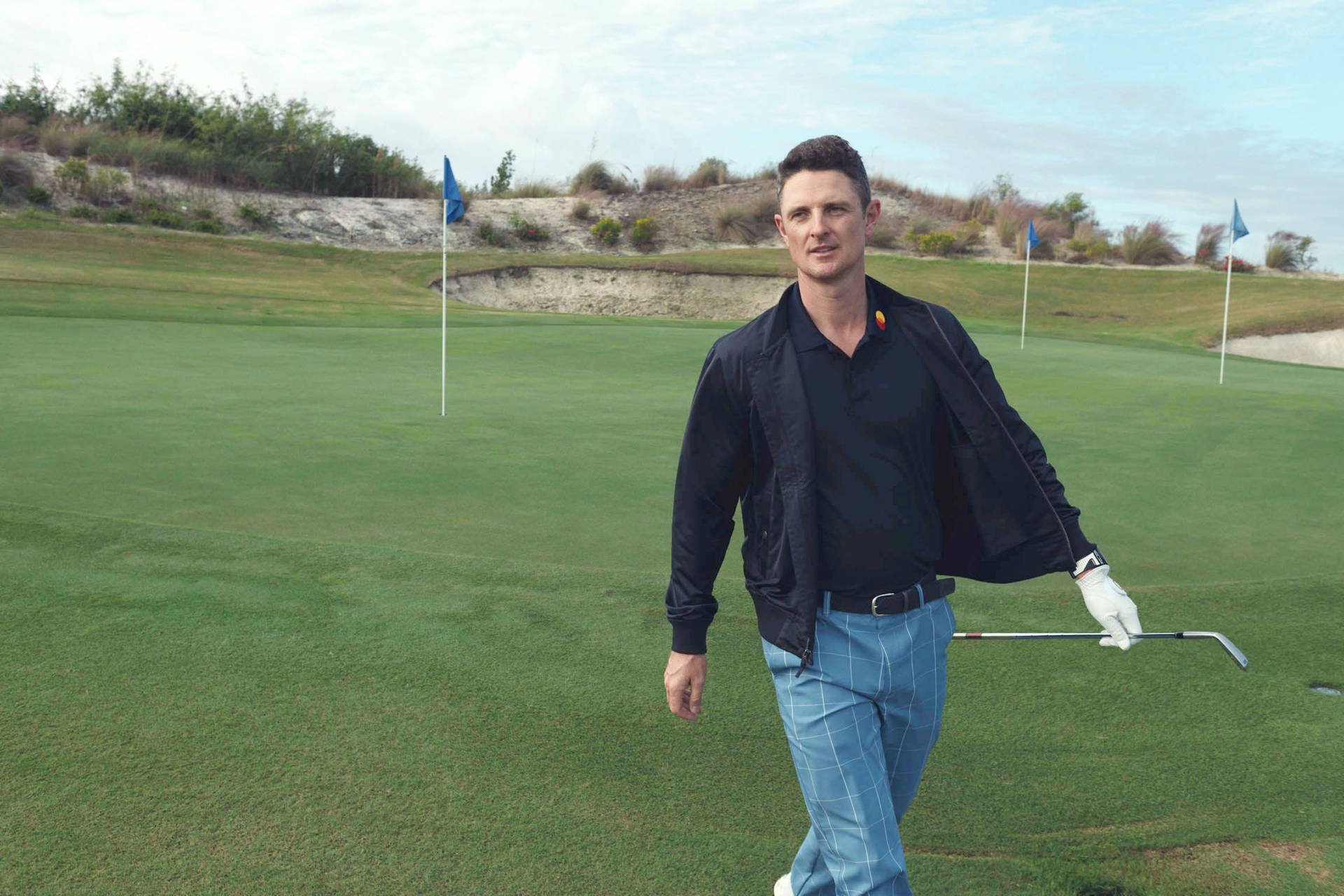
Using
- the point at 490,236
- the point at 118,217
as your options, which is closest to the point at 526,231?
the point at 490,236

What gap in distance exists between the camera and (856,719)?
7.54ft

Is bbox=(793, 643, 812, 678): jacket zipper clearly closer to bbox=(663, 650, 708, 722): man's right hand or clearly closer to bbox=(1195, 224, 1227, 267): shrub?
bbox=(663, 650, 708, 722): man's right hand

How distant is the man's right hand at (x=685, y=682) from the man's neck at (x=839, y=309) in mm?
778

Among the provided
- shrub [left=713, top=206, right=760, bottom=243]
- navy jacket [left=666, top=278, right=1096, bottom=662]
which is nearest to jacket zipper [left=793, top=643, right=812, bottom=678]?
navy jacket [left=666, top=278, right=1096, bottom=662]

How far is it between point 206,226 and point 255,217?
2.53 meters

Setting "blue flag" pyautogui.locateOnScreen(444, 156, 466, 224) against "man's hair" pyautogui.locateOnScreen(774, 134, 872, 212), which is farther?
"blue flag" pyautogui.locateOnScreen(444, 156, 466, 224)

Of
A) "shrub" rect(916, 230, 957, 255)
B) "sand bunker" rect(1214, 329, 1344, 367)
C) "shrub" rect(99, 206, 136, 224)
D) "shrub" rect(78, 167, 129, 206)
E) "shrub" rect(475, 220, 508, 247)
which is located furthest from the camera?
"shrub" rect(916, 230, 957, 255)

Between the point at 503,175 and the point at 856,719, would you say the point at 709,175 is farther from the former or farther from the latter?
the point at 856,719

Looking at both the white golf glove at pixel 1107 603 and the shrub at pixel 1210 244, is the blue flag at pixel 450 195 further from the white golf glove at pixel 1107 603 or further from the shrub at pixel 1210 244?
the shrub at pixel 1210 244

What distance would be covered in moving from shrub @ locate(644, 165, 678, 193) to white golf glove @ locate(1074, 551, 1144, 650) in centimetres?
4108

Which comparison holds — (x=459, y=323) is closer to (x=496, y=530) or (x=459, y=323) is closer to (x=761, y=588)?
(x=496, y=530)

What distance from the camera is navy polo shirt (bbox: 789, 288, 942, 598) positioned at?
229cm

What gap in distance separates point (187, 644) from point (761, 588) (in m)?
2.92

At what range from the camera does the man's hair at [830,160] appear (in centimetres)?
234
